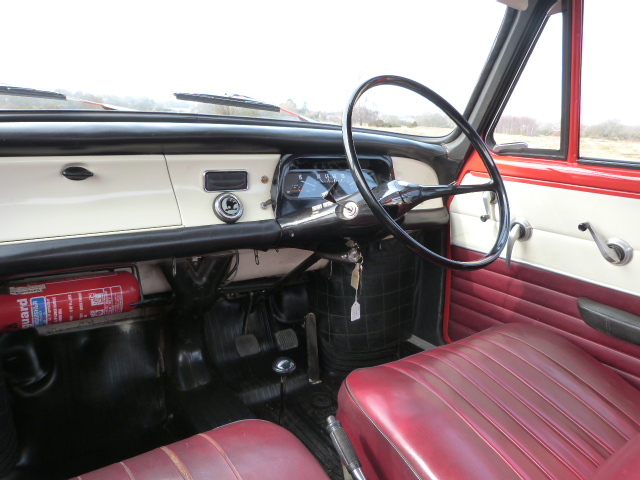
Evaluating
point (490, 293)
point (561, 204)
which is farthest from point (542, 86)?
point (490, 293)

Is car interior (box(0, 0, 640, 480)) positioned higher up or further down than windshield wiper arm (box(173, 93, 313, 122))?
further down

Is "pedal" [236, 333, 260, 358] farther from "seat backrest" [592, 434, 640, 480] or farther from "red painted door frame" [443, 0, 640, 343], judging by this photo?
"seat backrest" [592, 434, 640, 480]

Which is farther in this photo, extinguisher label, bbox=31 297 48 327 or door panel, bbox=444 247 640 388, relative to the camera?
door panel, bbox=444 247 640 388

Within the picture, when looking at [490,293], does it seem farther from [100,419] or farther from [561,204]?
[100,419]

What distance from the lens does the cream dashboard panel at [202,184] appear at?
1.33m

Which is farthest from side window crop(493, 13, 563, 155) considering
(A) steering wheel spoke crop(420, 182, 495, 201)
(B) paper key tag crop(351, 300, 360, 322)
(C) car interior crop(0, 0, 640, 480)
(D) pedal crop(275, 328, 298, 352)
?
(D) pedal crop(275, 328, 298, 352)

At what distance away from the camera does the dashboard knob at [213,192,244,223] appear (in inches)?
54.6

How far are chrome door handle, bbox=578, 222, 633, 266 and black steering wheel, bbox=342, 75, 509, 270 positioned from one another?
29cm

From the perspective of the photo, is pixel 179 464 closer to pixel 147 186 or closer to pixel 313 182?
pixel 147 186

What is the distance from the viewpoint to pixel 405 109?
192 centimetres

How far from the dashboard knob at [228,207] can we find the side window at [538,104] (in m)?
Result: 1.10

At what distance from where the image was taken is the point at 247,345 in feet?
6.79

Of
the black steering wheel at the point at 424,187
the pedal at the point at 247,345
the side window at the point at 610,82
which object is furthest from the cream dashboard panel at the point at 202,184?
the side window at the point at 610,82

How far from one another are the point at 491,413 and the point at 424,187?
560 mm
